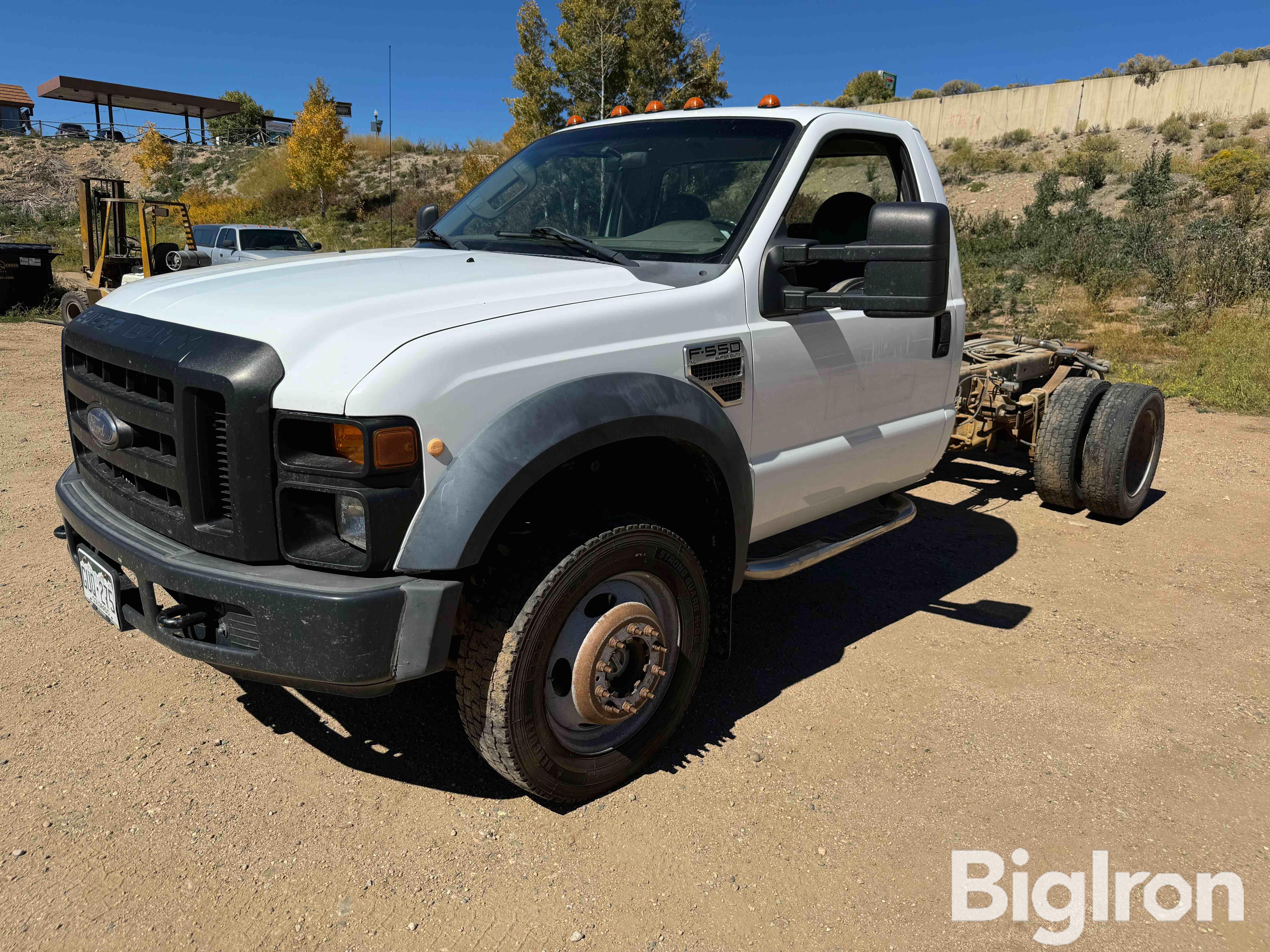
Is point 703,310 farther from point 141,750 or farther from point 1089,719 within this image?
point 141,750

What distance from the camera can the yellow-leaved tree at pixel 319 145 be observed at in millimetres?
35188

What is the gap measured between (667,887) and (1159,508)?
5106 mm

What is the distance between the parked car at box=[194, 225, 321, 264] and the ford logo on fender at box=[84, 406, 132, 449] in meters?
15.9

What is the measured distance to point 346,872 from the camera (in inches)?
100

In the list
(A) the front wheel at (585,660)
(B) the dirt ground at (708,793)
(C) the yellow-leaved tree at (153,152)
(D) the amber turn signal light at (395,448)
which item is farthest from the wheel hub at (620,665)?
(C) the yellow-leaved tree at (153,152)

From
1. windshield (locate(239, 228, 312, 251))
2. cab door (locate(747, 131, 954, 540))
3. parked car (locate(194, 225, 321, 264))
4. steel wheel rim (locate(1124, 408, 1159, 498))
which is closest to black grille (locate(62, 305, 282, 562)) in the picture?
cab door (locate(747, 131, 954, 540))

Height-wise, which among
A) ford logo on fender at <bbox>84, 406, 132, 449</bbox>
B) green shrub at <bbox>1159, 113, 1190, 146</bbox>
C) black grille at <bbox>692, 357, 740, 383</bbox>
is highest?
green shrub at <bbox>1159, 113, 1190, 146</bbox>

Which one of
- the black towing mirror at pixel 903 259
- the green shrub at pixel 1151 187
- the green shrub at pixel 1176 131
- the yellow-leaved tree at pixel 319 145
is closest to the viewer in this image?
the black towing mirror at pixel 903 259

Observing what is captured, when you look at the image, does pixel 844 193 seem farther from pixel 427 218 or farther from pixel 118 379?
pixel 118 379

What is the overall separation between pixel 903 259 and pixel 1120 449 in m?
3.61

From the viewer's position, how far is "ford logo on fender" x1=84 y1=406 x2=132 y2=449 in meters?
2.61

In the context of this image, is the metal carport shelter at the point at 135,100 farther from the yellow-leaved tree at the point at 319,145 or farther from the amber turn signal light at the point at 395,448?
the amber turn signal light at the point at 395,448

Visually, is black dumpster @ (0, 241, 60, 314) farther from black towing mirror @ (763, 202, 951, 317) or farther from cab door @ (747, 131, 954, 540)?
black towing mirror @ (763, 202, 951, 317)

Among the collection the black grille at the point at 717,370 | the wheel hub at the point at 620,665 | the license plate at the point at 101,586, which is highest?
the black grille at the point at 717,370
